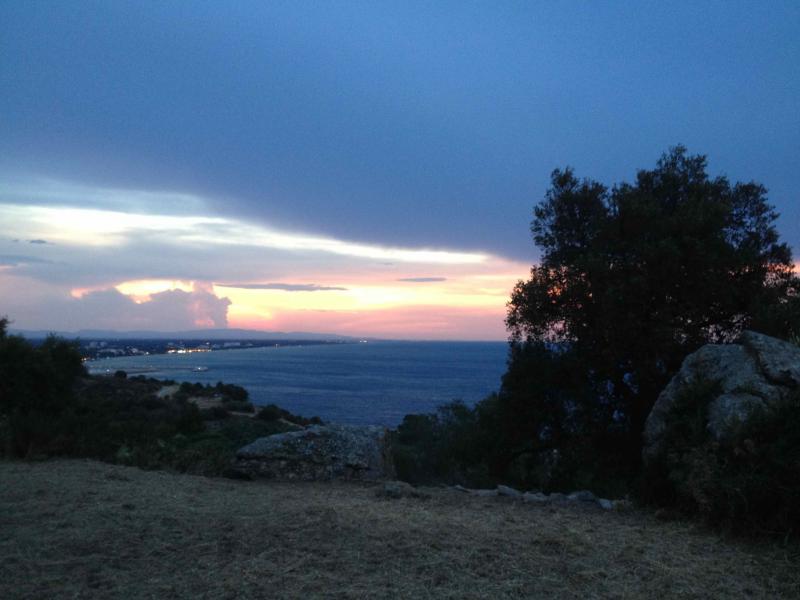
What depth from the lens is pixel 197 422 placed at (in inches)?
824

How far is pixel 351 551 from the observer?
6.09m

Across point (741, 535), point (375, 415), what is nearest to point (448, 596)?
point (741, 535)

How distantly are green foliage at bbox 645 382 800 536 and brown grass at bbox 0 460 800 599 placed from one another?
377 mm

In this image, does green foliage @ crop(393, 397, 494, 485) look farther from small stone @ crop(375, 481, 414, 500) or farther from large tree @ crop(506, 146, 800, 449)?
small stone @ crop(375, 481, 414, 500)

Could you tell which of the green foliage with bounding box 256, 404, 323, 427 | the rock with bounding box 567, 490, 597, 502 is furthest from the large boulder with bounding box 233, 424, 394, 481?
the green foliage with bounding box 256, 404, 323, 427

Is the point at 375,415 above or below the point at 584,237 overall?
below

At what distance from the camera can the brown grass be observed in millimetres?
5246

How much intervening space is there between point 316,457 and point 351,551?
5.25 meters

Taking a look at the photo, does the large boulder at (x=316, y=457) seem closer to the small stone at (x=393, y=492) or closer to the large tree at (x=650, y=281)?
the small stone at (x=393, y=492)

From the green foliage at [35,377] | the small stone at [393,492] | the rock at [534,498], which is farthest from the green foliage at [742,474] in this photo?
the green foliage at [35,377]

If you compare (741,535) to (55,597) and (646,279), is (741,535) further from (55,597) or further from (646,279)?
(55,597)

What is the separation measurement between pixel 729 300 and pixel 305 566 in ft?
29.5

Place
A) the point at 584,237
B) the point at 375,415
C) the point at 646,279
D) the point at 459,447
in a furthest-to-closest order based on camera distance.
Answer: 1. the point at 375,415
2. the point at 459,447
3. the point at 584,237
4. the point at 646,279

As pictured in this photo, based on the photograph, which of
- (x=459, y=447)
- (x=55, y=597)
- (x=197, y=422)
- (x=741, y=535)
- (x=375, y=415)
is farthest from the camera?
(x=375, y=415)
